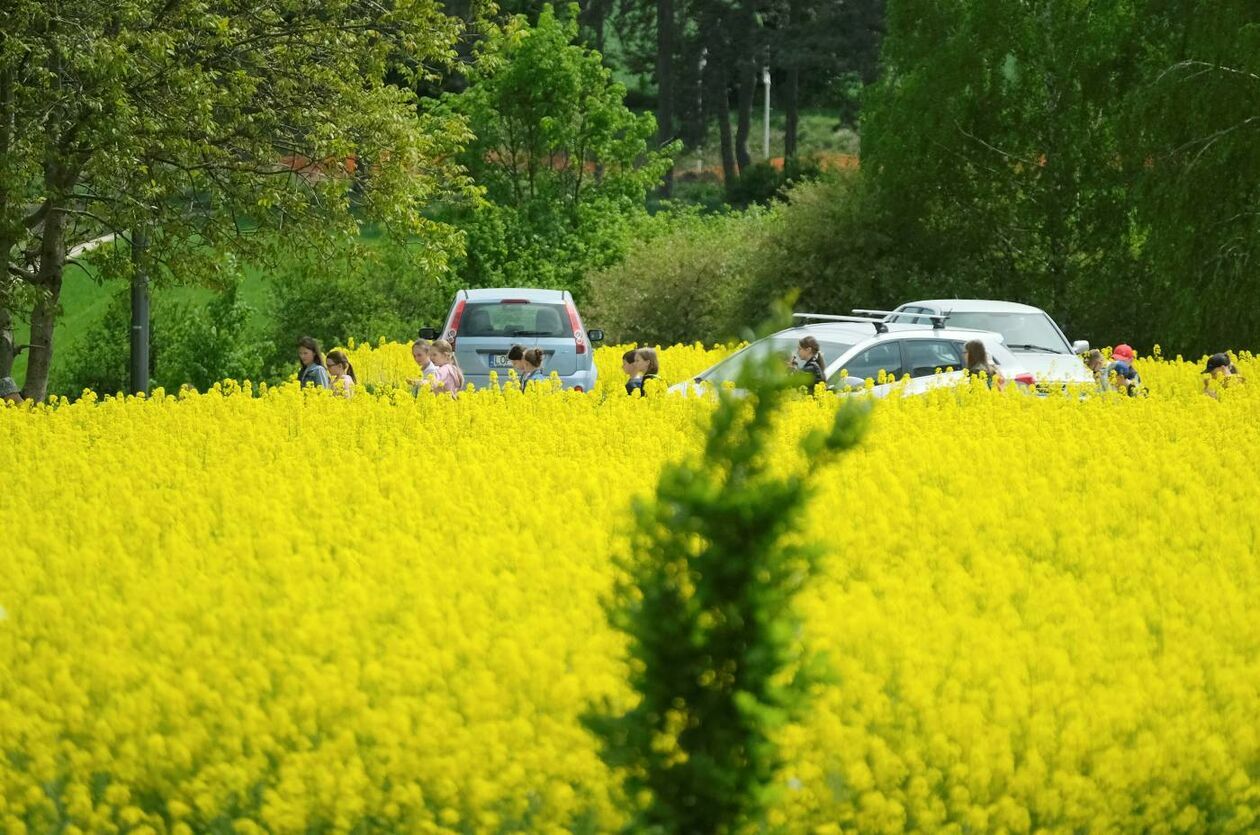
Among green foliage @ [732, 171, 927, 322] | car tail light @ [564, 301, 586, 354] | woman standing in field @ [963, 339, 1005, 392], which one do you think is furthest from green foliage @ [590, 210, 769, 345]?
woman standing in field @ [963, 339, 1005, 392]

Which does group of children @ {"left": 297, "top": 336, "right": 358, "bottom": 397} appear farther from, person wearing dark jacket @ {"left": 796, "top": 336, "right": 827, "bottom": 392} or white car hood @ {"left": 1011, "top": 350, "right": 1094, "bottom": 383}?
white car hood @ {"left": 1011, "top": 350, "right": 1094, "bottom": 383}

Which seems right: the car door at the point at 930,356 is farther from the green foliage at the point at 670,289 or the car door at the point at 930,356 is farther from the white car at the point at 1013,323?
the green foliage at the point at 670,289

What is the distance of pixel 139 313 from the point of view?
2152cm

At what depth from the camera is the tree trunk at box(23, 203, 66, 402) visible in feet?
71.1

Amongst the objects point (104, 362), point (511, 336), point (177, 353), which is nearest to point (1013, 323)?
point (511, 336)

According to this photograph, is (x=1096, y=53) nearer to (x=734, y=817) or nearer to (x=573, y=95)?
(x=573, y=95)

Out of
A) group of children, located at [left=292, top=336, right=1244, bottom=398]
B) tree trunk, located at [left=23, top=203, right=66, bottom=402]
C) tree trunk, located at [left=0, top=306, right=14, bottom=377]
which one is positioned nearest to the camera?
group of children, located at [left=292, top=336, right=1244, bottom=398]

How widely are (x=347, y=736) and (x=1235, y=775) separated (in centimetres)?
278

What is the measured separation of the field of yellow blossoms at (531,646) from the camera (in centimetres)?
593

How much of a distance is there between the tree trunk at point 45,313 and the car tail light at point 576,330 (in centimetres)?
576

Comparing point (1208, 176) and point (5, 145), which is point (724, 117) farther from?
point (5, 145)

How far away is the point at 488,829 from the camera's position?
18.8 ft

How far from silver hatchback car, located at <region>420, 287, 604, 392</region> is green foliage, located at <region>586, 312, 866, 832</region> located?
16963mm

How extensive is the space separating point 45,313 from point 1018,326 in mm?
11608
